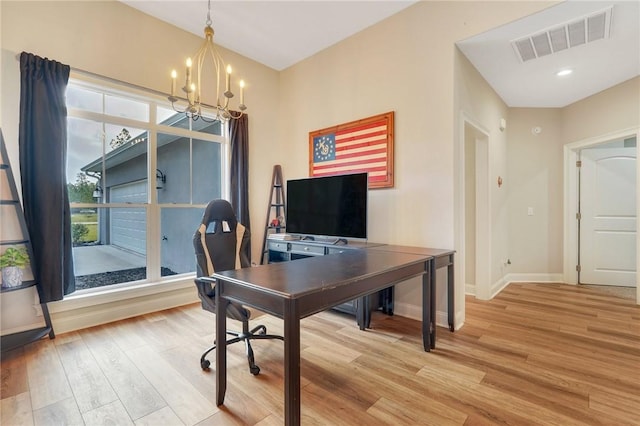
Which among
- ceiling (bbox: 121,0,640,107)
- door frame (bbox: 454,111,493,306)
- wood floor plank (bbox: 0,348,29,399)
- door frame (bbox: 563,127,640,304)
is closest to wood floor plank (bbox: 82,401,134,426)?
wood floor plank (bbox: 0,348,29,399)

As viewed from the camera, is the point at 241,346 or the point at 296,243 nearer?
the point at 241,346

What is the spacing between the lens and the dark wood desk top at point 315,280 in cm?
141

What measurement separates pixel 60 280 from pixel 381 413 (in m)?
2.88

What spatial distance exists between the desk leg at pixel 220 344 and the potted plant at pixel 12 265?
1973mm

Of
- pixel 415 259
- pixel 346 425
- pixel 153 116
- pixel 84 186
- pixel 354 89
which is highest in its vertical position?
pixel 354 89

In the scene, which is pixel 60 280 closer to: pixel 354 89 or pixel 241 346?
pixel 241 346

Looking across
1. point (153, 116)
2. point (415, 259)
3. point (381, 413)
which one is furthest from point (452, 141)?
point (153, 116)

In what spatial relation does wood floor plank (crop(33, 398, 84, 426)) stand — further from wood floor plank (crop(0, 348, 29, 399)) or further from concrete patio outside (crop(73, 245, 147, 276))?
concrete patio outside (crop(73, 245, 147, 276))

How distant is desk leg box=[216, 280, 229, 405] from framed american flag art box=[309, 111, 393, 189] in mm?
2178

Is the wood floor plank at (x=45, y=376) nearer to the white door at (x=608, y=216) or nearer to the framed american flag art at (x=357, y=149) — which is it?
the framed american flag art at (x=357, y=149)

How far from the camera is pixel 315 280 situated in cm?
156

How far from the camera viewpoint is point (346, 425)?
156 centimetres

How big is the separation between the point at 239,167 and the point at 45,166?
1.90 m

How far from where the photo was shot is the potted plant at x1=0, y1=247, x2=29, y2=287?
2.34 metres
